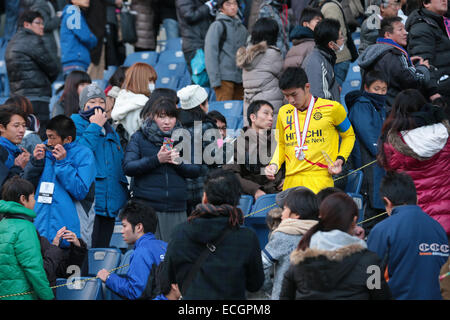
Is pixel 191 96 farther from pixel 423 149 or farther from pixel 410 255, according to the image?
pixel 410 255

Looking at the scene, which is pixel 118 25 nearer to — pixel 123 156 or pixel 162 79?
pixel 162 79

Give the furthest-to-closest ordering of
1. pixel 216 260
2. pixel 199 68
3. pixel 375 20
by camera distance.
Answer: pixel 199 68 → pixel 375 20 → pixel 216 260

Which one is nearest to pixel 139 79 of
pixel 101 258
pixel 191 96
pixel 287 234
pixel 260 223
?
pixel 191 96

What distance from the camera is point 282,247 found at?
4.57 m

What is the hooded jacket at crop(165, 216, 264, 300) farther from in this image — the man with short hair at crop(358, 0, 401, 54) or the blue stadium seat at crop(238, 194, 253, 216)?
the man with short hair at crop(358, 0, 401, 54)

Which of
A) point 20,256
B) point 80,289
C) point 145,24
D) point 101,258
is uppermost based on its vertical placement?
point 145,24

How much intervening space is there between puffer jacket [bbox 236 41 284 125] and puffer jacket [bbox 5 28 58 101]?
285 cm

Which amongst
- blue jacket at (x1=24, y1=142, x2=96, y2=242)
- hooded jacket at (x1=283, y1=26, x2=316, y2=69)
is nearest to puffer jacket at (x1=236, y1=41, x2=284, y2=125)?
hooded jacket at (x1=283, y1=26, x2=316, y2=69)

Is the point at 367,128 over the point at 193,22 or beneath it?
beneath

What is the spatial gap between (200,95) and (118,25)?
5.46m

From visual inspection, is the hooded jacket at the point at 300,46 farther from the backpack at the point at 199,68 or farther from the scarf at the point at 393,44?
the backpack at the point at 199,68

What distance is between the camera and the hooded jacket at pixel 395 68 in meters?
7.05

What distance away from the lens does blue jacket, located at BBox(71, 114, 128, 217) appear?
22.7 feet

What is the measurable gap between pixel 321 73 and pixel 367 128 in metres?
0.66
